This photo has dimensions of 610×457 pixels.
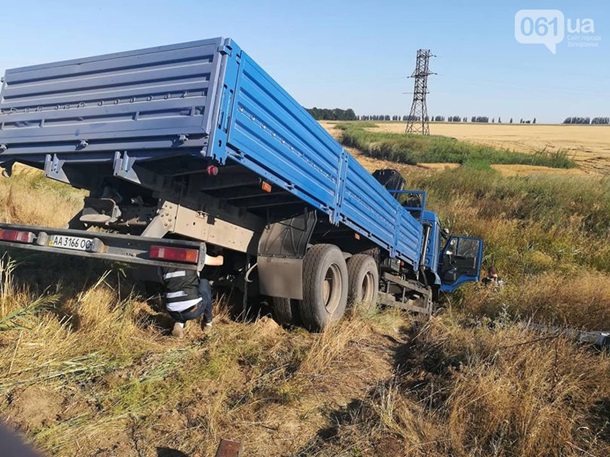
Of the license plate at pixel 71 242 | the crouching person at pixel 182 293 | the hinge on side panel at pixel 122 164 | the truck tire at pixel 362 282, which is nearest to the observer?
the hinge on side panel at pixel 122 164

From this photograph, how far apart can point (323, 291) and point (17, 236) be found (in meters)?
3.07

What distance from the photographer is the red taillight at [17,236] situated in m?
4.14

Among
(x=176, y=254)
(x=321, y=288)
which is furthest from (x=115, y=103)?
(x=321, y=288)

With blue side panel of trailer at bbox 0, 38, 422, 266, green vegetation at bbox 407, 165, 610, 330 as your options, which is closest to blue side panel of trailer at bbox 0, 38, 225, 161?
blue side panel of trailer at bbox 0, 38, 422, 266

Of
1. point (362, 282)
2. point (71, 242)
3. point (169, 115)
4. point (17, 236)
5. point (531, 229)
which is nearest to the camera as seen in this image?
point (169, 115)

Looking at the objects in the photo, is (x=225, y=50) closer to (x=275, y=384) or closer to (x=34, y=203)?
(x=275, y=384)

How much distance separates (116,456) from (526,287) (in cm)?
699

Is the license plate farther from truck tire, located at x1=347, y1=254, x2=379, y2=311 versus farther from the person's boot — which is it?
truck tire, located at x1=347, y1=254, x2=379, y2=311

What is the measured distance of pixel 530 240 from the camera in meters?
12.8

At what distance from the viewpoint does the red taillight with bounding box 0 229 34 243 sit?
4.14 meters

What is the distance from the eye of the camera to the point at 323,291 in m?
5.36

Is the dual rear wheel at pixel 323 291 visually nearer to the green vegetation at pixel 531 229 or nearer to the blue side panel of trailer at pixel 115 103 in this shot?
the blue side panel of trailer at pixel 115 103

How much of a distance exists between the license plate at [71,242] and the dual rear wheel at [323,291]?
2022mm

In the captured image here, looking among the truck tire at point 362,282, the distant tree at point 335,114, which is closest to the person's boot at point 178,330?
the truck tire at point 362,282
